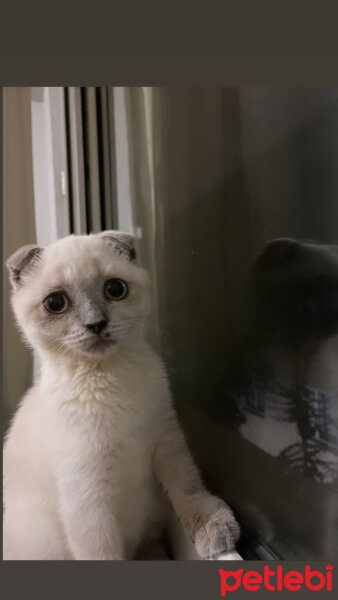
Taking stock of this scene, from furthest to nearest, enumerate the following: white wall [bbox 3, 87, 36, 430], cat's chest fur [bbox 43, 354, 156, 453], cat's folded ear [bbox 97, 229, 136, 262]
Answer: white wall [bbox 3, 87, 36, 430] → cat's folded ear [bbox 97, 229, 136, 262] → cat's chest fur [bbox 43, 354, 156, 453]

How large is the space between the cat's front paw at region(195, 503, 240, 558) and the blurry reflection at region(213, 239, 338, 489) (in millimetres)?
149

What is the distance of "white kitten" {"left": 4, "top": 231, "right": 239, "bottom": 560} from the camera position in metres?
0.77

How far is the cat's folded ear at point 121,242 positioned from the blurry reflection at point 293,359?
0.83 ft

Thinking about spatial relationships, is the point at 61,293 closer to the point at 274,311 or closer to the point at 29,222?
the point at 274,311

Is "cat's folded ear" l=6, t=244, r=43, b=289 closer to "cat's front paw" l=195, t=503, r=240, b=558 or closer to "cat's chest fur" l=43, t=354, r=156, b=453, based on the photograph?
"cat's chest fur" l=43, t=354, r=156, b=453

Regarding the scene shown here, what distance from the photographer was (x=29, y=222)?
1.39m

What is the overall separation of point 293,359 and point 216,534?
33 centimetres

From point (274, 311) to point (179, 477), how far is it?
0.38 m

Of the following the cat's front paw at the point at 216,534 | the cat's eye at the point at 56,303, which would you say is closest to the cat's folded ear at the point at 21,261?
the cat's eye at the point at 56,303

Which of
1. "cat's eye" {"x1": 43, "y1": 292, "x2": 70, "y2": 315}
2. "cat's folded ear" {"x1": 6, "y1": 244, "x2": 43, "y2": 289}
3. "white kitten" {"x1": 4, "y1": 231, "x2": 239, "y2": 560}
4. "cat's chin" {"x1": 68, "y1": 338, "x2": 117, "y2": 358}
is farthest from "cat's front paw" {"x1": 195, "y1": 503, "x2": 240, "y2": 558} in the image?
"cat's folded ear" {"x1": 6, "y1": 244, "x2": 43, "y2": 289}

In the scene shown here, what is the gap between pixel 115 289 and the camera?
0.82 meters

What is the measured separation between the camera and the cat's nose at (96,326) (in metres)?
0.74

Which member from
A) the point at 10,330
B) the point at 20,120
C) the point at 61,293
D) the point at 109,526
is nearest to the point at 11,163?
the point at 20,120

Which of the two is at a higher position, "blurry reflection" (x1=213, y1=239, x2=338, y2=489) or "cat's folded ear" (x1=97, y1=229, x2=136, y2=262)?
"cat's folded ear" (x1=97, y1=229, x2=136, y2=262)
